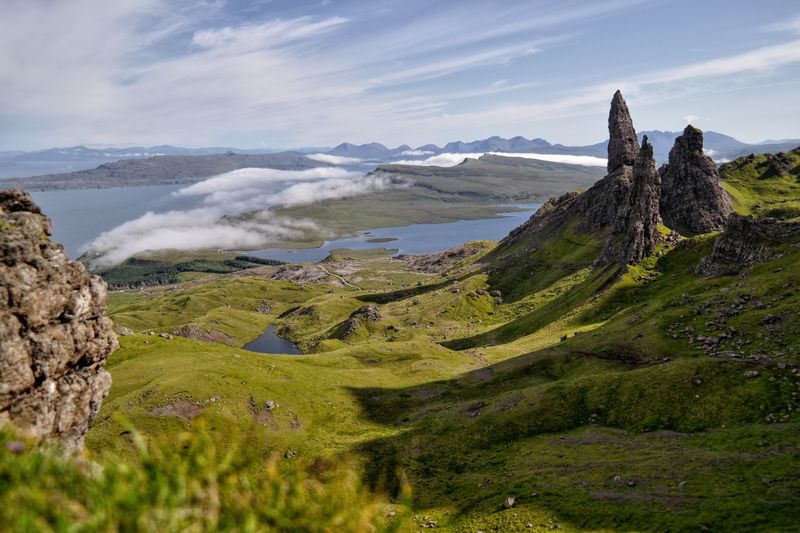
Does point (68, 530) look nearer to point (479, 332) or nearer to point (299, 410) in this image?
point (299, 410)

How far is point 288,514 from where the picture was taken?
31.4 feet

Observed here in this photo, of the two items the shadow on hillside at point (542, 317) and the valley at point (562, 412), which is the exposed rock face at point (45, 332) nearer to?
the valley at point (562, 412)

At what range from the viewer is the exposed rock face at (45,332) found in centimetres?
2589

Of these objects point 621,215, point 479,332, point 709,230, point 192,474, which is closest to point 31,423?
point 192,474

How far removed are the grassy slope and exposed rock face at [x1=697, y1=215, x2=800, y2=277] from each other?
5.62 meters

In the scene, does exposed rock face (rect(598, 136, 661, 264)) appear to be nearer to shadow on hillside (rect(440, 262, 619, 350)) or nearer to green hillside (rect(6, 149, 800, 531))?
shadow on hillside (rect(440, 262, 619, 350))

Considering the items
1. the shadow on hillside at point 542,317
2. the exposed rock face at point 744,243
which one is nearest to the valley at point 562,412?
the exposed rock face at point 744,243

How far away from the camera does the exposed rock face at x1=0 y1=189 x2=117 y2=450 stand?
25.9 metres

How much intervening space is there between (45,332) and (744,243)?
443ft

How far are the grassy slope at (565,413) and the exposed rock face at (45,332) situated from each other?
80.6ft

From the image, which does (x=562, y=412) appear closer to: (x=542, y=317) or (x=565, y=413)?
(x=565, y=413)

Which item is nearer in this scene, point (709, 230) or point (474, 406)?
point (474, 406)

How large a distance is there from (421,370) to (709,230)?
149191 mm

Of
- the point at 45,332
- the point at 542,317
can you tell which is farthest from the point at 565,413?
the point at 542,317
